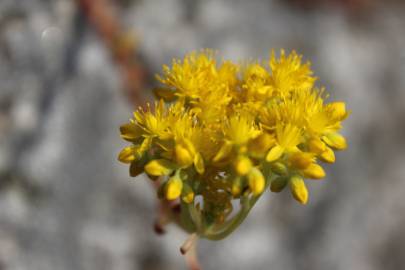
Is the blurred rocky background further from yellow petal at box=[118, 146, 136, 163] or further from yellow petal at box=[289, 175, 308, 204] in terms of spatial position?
yellow petal at box=[289, 175, 308, 204]

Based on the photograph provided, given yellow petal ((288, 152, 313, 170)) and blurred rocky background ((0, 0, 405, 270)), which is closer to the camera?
yellow petal ((288, 152, 313, 170))

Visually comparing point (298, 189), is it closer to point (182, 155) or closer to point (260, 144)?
point (260, 144)

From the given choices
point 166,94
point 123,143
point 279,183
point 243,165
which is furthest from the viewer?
point 123,143

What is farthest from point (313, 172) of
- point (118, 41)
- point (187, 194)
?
point (118, 41)

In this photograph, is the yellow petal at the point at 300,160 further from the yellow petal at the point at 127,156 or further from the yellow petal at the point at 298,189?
the yellow petal at the point at 127,156

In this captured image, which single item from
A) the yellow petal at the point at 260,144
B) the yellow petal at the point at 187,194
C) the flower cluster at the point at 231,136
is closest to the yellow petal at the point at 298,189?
the flower cluster at the point at 231,136

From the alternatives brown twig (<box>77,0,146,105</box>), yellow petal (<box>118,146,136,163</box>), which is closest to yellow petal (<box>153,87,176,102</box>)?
yellow petal (<box>118,146,136,163</box>)

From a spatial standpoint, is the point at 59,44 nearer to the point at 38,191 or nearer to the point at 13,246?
the point at 38,191
